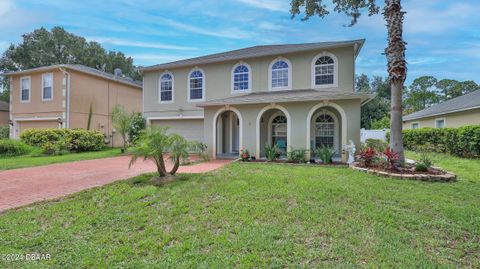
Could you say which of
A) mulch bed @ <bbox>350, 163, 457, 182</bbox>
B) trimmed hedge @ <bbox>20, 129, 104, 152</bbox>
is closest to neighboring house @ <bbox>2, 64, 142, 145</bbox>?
trimmed hedge @ <bbox>20, 129, 104, 152</bbox>

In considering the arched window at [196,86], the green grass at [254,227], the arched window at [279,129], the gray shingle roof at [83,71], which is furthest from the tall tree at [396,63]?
the gray shingle roof at [83,71]

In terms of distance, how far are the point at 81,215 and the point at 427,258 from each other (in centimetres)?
581

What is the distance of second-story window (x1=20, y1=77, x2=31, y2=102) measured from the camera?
1928 cm

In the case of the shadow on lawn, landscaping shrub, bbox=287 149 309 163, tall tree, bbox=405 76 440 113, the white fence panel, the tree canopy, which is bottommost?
the shadow on lawn

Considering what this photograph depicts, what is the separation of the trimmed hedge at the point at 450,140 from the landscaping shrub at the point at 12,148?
78.2 ft

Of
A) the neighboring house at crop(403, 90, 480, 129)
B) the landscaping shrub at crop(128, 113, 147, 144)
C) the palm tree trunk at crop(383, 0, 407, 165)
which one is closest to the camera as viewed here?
the palm tree trunk at crop(383, 0, 407, 165)

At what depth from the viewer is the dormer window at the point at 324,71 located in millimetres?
13366

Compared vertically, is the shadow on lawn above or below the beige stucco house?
below

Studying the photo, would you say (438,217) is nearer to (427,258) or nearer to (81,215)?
(427,258)

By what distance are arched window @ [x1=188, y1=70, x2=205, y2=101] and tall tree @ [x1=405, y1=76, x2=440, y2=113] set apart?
40.9 metres

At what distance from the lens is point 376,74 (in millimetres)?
46406

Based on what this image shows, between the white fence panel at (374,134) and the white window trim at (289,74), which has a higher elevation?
the white window trim at (289,74)

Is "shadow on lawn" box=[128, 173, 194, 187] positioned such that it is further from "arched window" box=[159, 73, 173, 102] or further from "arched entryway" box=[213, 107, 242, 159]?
"arched window" box=[159, 73, 173, 102]

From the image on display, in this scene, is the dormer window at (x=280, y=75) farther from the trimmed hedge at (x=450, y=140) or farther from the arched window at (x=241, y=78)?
the trimmed hedge at (x=450, y=140)
